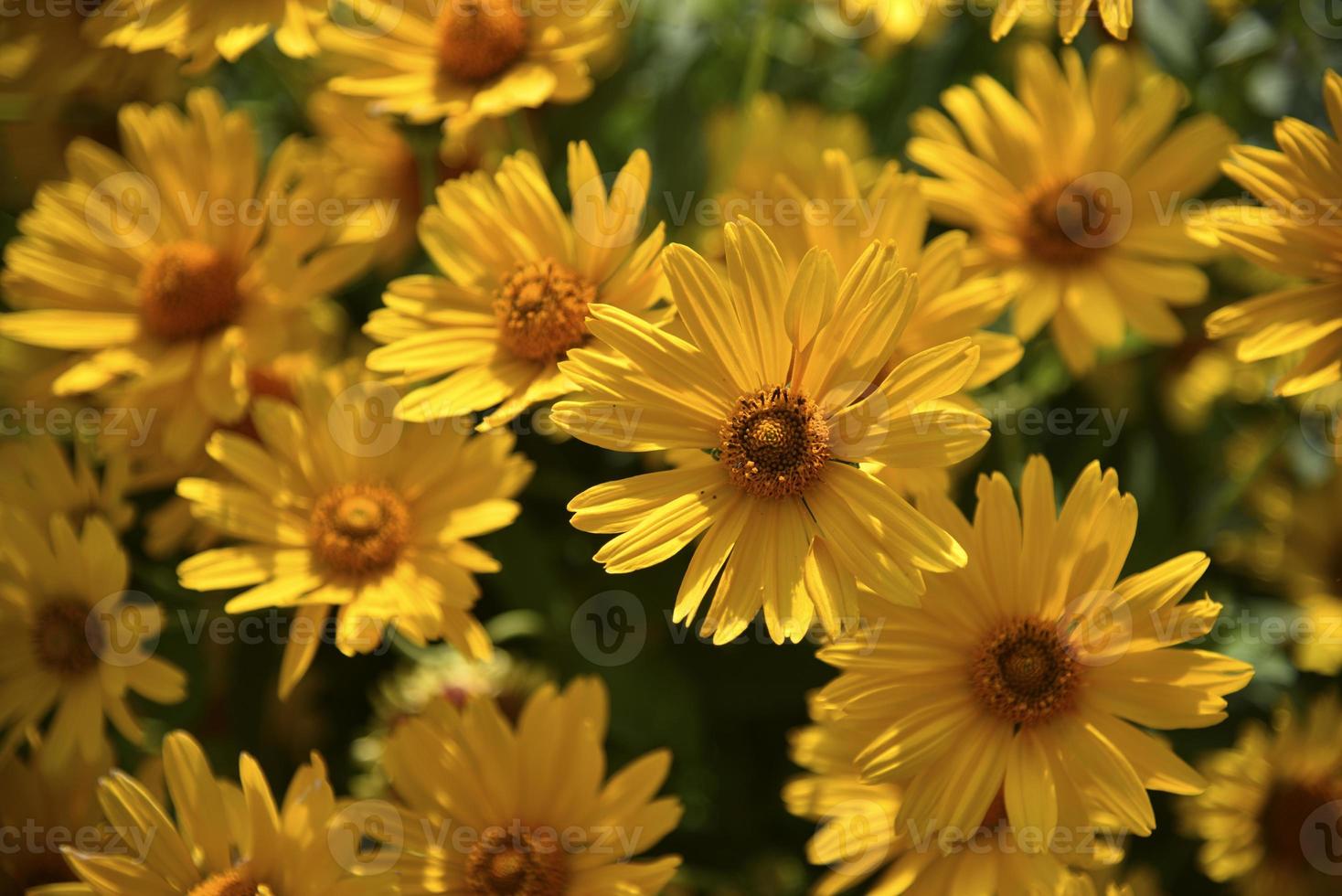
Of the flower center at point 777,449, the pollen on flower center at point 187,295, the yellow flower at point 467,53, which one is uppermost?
the yellow flower at point 467,53

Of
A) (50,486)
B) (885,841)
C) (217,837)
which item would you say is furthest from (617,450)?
(50,486)

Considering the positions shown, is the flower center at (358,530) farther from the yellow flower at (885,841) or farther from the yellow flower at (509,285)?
the yellow flower at (885,841)

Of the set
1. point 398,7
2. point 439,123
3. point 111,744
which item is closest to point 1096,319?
point 439,123

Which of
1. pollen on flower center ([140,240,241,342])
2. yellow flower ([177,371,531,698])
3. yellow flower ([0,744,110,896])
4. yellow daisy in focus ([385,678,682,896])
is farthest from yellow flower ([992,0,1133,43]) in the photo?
yellow flower ([0,744,110,896])

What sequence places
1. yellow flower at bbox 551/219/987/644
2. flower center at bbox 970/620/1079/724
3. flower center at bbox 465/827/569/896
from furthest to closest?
flower center at bbox 465/827/569/896
flower center at bbox 970/620/1079/724
yellow flower at bbox 551/219/987/644

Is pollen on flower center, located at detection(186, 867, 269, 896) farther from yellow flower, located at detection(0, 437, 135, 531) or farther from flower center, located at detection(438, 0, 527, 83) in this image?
flower center, located at detection(438, 0, 527, 83)

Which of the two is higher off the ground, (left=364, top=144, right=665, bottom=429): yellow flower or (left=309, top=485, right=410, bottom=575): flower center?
(left=364, top=144, right=665, bottom=429): yellow flower

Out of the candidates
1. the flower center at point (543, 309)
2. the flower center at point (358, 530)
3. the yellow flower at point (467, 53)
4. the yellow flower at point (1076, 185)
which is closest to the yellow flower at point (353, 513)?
the flower center at point (358, 530)
